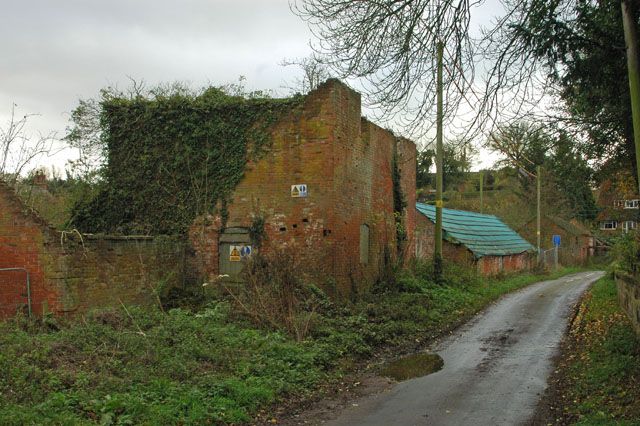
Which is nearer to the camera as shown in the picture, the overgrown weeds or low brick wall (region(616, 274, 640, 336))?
low brick wall (region(616, 274, 640, 336))

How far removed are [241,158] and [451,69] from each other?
8654 mm

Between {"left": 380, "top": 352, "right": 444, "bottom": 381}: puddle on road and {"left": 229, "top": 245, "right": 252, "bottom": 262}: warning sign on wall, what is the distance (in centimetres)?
606

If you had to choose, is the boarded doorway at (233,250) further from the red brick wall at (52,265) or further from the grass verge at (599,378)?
the grass verge at (599,378)

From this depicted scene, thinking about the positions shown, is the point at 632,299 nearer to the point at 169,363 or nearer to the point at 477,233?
the point at 169,363

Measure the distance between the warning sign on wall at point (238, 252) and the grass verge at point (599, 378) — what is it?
827 cm

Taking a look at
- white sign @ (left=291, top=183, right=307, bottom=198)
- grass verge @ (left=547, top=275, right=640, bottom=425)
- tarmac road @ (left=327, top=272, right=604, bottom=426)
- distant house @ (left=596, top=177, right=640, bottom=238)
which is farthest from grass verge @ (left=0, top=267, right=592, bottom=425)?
distant house @ (left=596, top=177, right=640, bottom=238)

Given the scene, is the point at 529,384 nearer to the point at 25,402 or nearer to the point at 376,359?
the point at 376,359

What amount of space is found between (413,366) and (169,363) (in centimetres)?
456

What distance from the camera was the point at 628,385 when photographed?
791 cm

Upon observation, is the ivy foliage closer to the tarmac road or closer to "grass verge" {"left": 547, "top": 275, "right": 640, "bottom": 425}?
the tarmac road

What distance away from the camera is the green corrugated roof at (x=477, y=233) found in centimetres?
2773

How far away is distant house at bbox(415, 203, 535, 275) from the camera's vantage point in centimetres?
2662

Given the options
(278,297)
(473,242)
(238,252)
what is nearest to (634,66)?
(278,297)

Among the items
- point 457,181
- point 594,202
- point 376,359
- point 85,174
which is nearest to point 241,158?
point 85,174
